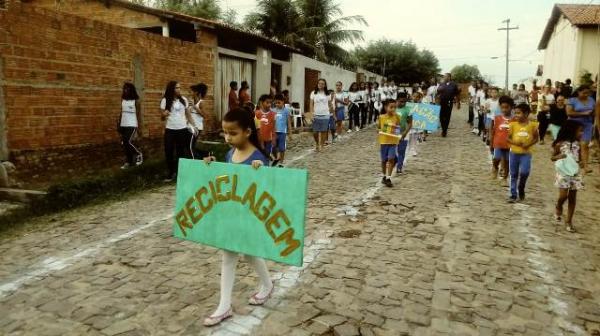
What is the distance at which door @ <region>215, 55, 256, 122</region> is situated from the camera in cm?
1461

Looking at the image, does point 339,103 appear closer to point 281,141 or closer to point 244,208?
point 281,141

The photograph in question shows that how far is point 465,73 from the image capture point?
97.3m

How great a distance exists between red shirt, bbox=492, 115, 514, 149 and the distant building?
541 inches

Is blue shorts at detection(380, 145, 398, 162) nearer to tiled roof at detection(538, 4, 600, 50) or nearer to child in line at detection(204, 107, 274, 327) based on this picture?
child in line at detection(204, 107, 274, 327)

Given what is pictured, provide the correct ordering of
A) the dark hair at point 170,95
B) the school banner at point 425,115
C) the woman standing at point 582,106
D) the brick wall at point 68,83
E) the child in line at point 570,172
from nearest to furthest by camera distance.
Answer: the child in line at point 570,172
the brick wall at point 68,83
the dark hair at point 170,95
the woman standing at point 582,106
the school banner at point 425,115

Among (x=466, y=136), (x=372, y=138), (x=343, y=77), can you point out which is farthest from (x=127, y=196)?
(x=343, y=77)

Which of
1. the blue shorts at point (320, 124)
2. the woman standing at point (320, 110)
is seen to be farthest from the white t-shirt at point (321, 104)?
the blue shorts at point (320, 124)

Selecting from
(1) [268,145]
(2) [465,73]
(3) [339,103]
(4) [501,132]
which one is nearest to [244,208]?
(1) [268,145]

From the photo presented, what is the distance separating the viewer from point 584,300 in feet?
12.4

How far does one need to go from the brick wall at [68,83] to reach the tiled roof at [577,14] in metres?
18.1

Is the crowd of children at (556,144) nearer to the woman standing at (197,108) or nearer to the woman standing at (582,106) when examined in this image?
the woman standing at (582,106)

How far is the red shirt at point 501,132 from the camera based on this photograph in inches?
316

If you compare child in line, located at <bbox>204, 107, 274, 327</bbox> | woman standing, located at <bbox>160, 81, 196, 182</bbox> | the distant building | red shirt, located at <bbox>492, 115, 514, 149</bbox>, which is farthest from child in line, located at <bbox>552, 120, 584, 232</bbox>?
the distant building

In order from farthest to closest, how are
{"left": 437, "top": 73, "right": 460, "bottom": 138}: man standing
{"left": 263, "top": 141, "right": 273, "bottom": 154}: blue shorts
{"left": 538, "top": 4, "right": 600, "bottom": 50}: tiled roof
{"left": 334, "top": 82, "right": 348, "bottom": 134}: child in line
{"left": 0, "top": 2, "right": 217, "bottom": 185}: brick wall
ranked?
{"left": 538, "top": 4, "right": 600, "bottom": 50}: tiled roof, {"left": 437, "top": 73, "right": 460, "bottom": 138}: man standing, {"left": 334, "top": 82, "right": 348, "bottom": 134}: child in line, {"left": 263, "top": 141, "right": 273, "bottom": 154}: blue shorts, {"left": 0, "top": 2, "right": 217, "bottom": 185}: brick wall
